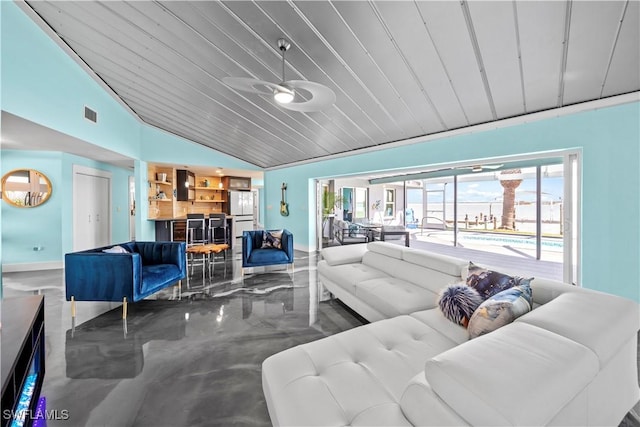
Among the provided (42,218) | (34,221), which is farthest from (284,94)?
(34,221)

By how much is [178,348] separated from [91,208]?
17.1ft

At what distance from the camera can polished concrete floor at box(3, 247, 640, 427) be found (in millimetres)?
1638

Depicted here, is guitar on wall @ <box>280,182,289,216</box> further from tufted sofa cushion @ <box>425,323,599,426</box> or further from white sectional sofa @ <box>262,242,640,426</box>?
tufted sofa cushion @ <box>425,323,599,426</box>

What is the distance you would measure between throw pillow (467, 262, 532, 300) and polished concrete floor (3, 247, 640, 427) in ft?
2.93

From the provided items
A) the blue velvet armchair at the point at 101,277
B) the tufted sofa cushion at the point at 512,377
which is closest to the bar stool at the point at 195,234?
the blue velvet armchair at the point at 101,277

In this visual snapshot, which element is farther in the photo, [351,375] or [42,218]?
[42,218]

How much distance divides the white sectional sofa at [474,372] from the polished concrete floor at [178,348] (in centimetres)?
55

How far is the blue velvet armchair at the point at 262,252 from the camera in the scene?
4414mm

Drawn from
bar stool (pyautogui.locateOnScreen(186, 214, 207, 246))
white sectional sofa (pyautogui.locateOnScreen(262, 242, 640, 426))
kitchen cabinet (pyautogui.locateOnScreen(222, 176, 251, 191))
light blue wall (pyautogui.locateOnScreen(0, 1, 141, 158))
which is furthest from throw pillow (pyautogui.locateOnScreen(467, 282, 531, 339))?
kitchen cabinet (pyautogui.locateOnScreen(222, 176, 251, 191))

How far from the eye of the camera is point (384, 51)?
95.8 inches

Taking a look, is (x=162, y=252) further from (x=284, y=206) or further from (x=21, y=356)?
(x=284, y=206)

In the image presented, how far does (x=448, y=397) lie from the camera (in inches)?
35.5

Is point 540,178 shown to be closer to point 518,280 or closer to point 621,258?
point 621,258

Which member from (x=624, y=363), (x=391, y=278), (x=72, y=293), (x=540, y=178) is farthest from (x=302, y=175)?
(x=624, y=363)
